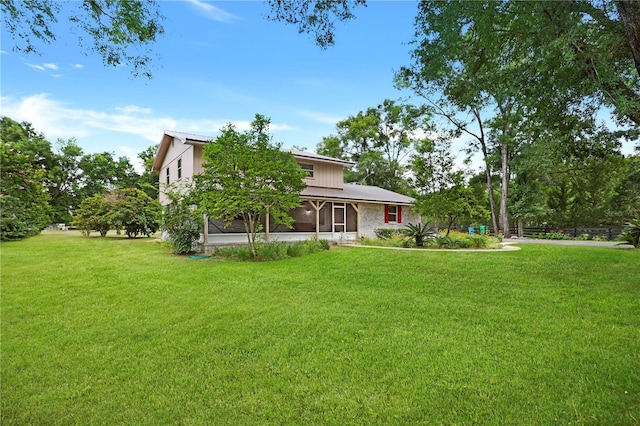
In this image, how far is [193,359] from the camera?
3.47m

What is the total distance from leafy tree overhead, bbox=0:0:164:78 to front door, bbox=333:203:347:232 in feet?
44.7

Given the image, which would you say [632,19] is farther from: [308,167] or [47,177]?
[47,177]

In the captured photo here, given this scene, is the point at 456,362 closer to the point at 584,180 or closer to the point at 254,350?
the point at 254,350

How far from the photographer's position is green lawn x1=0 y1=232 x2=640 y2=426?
2555mm

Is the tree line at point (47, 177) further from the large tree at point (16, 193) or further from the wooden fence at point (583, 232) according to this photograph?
the wooden fence at point (583, 232)

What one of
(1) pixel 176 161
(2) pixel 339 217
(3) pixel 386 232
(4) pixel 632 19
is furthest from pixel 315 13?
(3) pixel 386 232

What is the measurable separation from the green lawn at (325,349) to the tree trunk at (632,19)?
3.21 m

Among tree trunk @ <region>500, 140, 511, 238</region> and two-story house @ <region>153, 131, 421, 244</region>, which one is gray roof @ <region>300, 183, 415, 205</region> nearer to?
two-story house @ <region>153, 131, 421, 244</region>

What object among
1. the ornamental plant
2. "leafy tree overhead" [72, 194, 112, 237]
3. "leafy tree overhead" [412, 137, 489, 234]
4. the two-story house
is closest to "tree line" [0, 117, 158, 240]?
"leafy tree overhead" [72, 194, 112, 237]

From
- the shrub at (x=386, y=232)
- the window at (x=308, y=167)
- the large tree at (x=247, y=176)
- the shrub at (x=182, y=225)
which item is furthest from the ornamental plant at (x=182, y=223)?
the shrub at (x=386, y=232)

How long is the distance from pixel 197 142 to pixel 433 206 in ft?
35.8

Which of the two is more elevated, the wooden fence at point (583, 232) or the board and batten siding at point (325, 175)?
the board and batten siding at point (325, 175)

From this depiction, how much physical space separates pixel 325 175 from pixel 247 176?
807cm

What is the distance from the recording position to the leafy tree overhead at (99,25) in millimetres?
2844
